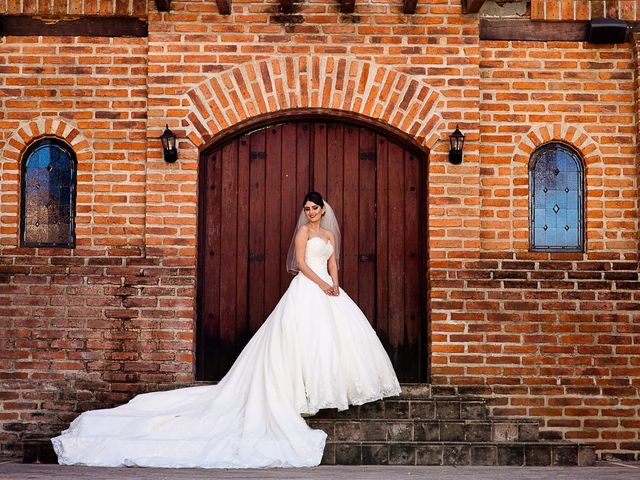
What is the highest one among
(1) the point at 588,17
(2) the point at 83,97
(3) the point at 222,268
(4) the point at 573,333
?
(1) the point at 588,17

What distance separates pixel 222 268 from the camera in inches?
352

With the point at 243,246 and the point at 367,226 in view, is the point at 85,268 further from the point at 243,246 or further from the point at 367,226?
the point at 367,226

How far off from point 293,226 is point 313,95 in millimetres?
1177

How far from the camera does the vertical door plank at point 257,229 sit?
894 cm

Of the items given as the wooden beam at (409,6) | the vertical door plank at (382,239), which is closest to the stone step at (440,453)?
the vertical door plank at (382,239)

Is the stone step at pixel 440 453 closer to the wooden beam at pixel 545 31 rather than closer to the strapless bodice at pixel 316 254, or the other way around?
the strapless bodice at pixel 316 254

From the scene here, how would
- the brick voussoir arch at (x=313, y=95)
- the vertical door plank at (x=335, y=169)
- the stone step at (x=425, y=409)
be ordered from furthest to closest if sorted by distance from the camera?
1. the vertical door plank at (x=335, y=169)
2. the brick voussoir arch at (x=313, y=95)
3. the stone step at (x=425, y=409)

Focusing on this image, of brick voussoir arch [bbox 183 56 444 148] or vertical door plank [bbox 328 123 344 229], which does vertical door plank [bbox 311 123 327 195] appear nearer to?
vertical door plank [bbox 328 123 344 229]

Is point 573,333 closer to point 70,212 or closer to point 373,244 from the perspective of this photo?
point 373,244

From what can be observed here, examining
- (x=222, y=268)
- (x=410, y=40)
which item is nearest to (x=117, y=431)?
(x=222, y=268)

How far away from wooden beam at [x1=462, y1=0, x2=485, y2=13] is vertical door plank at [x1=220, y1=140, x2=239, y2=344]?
7.70 feet

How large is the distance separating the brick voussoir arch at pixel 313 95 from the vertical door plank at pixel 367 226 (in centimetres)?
40

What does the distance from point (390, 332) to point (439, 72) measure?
2342 millimetres

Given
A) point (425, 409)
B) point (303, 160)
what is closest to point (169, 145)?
point (303, 160)
